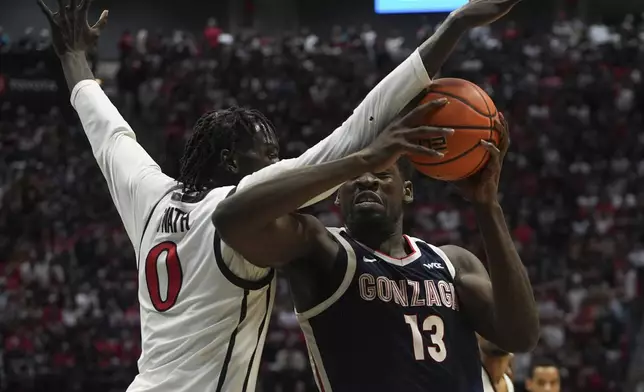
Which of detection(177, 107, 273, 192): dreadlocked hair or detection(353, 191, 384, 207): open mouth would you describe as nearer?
detection(177, 107, 273, 192): dreadlocked hair

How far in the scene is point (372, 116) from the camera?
2635 mm

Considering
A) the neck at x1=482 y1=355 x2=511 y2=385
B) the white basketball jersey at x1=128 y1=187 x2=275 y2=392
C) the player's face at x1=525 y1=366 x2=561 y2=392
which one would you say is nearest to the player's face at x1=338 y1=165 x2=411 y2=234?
the white basketball jersey at x1=128 y1=187 x2=275 y2=392

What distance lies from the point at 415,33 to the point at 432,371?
592 inches

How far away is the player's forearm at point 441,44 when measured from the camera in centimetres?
261

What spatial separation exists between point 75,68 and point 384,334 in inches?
65.7

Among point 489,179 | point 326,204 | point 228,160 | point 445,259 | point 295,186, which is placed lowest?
point 326,204

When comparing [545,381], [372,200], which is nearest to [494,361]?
[545,381]

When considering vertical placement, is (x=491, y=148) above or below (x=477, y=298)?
above

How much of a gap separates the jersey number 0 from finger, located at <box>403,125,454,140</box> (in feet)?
2.86

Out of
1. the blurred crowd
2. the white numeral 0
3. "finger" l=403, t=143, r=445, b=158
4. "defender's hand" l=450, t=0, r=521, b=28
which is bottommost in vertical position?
the blurred crowd

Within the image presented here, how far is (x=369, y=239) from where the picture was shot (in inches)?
132

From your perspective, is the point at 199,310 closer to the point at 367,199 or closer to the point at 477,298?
the point at 367,199

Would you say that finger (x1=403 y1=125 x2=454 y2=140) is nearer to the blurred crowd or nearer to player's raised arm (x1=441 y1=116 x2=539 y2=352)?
player's raised arm (x1=441 y1=116 x2=539 y2=352)

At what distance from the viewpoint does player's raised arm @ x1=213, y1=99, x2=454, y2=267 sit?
2.55 m
